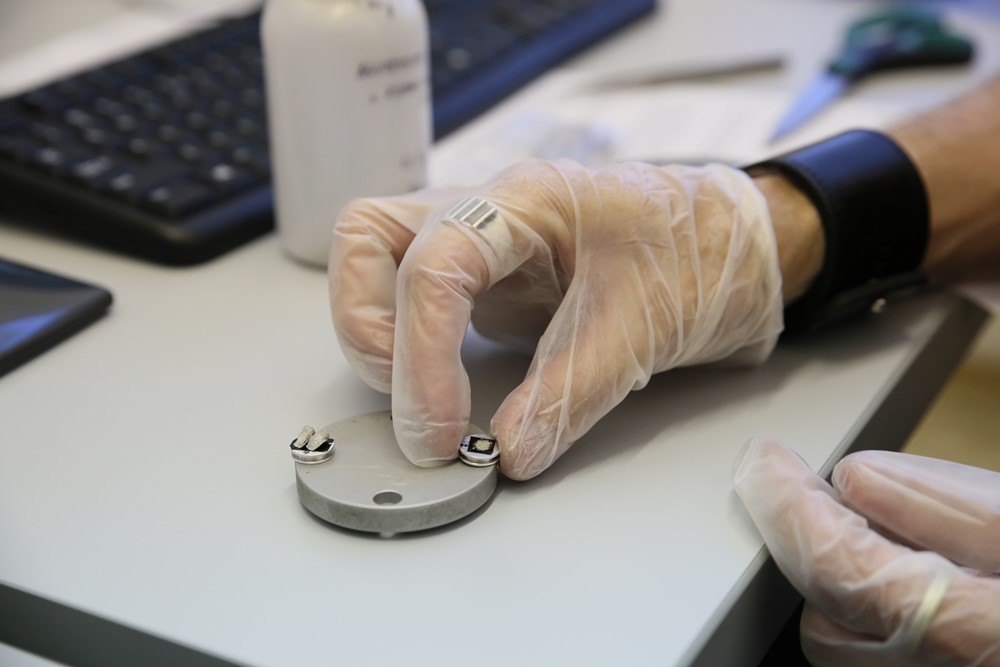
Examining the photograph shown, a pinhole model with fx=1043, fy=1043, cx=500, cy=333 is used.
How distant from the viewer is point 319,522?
17.8 inches

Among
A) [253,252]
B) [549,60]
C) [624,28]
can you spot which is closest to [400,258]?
[253,252]

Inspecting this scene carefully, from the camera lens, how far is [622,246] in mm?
532

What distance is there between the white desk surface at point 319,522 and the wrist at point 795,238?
0.04 metres

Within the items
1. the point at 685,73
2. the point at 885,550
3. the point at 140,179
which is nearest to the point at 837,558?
the point at 885,550

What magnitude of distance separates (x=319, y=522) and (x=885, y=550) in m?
0.24

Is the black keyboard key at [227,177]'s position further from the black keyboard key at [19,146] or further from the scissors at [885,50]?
the scissors at [885,50]

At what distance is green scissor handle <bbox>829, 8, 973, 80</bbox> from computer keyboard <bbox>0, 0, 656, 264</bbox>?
296 millimetres

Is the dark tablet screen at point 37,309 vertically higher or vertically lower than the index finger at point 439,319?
lower

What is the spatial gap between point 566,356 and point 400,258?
11 centimetres

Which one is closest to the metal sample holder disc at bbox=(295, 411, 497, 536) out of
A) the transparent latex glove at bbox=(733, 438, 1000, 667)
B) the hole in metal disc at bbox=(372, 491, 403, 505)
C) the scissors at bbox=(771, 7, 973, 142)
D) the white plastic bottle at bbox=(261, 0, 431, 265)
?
the hole in metal disc at bbox=(372, 491, 403, 505)

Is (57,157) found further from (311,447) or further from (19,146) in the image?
(311,447)

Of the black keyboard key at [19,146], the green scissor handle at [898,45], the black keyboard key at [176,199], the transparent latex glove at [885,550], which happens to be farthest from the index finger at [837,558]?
the green scissor handle at [898,45]

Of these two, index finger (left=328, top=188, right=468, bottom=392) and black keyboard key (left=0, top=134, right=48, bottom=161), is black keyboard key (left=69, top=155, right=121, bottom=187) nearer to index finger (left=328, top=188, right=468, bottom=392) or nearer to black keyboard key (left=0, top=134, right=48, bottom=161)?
black keyboard key (left=0, top=134, right=48, bottom=161)

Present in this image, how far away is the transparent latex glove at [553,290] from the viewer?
47cm
